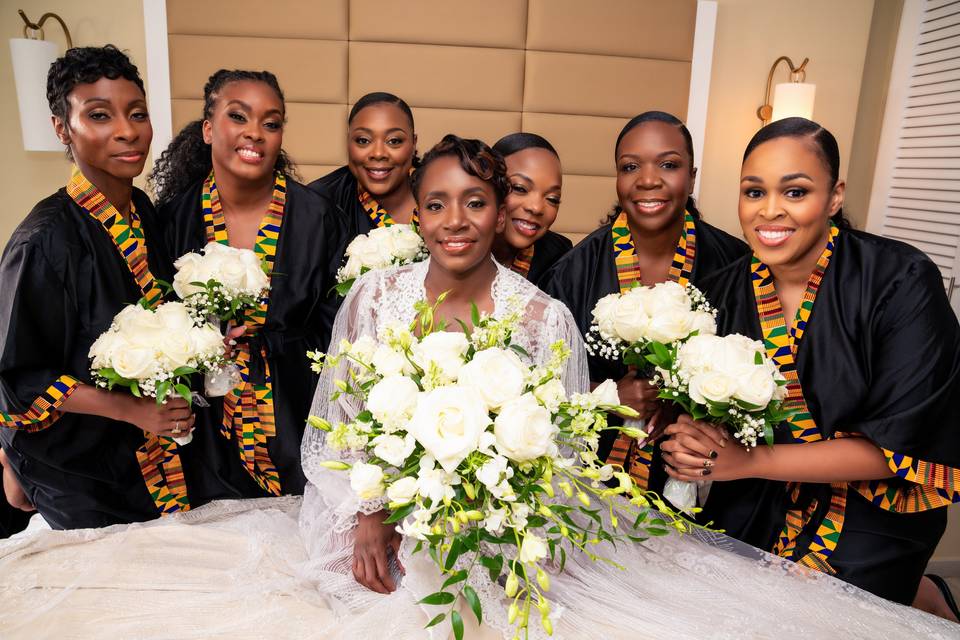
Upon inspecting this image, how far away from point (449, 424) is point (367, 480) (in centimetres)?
19

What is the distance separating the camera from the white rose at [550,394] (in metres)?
1.27

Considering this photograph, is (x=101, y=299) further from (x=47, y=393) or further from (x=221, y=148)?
(x=221, y=148)

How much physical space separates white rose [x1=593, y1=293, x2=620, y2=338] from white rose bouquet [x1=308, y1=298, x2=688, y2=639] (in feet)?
1.67

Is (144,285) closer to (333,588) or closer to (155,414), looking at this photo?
(155,414)

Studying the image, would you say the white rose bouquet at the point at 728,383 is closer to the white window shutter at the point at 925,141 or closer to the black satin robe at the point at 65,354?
the black satin robe at the point at 65,354

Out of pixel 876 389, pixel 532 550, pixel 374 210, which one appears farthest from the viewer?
pixel 374 210

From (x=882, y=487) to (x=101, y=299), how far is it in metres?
2.23

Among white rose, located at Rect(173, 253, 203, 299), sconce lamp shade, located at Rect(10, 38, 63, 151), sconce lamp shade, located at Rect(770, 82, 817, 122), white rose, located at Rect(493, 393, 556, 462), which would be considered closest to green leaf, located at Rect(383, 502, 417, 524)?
white rose, located at Rect(493, 393, 556, 462)

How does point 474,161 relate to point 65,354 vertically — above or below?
above

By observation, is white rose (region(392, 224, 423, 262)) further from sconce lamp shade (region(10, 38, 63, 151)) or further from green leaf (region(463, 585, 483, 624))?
sconce lamp shade (region(10, 38, 63, 151))

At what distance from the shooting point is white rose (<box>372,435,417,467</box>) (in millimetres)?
1200

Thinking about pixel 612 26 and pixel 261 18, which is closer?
pixel 261 18

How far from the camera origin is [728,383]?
1481 millimetres

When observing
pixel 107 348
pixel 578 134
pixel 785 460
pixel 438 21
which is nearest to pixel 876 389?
pixel 785 460
